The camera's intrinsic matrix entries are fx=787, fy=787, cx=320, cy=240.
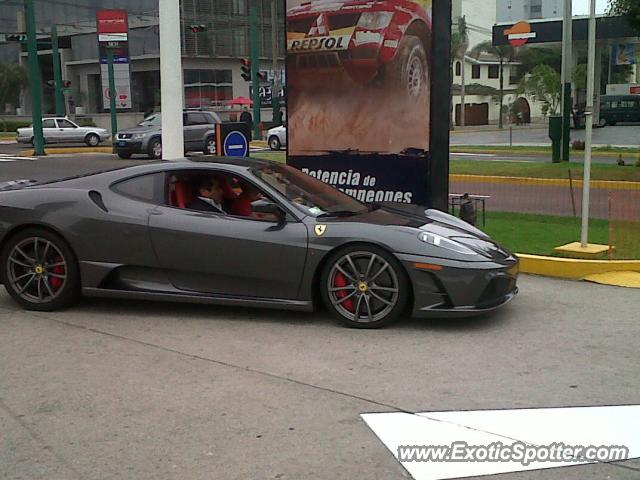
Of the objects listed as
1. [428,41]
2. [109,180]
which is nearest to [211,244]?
[109,180]

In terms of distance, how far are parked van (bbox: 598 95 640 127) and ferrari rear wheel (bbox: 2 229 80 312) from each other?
51.6 metres

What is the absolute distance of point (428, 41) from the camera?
380 inches

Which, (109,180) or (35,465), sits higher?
(109,180)

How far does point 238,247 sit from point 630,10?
14.5m

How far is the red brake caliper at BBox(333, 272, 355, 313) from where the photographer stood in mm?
6309

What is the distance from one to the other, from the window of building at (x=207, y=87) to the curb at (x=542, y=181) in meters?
42.6

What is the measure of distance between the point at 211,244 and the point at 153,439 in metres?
2.51

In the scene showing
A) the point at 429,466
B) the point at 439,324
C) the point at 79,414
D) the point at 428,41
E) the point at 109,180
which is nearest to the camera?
the point at 429,466

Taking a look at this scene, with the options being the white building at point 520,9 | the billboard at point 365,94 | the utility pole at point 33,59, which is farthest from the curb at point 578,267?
the white building at point 520,9

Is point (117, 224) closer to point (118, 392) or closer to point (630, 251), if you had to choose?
point (118, 392)

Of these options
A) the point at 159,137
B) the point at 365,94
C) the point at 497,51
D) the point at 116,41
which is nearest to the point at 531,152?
the point at 159,137

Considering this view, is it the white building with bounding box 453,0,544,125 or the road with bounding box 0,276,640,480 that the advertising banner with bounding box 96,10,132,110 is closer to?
the white building with bounding box 453,0,544,125

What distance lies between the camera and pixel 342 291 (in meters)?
6.32

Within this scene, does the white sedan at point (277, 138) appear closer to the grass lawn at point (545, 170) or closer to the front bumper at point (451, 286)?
the grass lawn at point (545, 170)
